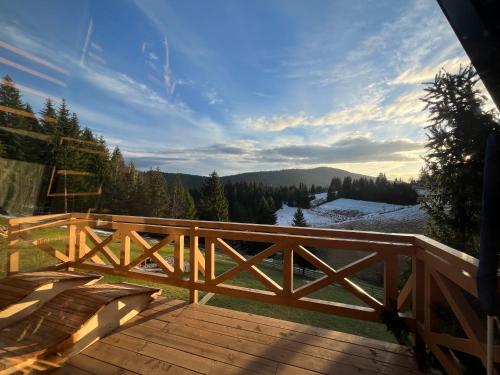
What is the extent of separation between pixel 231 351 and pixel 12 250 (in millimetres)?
3256

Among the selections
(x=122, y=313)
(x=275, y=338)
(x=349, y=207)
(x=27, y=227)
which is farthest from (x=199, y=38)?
(x=349, y=207)

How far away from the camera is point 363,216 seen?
79.5ft

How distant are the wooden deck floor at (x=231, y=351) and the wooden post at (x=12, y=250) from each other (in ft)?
6.91

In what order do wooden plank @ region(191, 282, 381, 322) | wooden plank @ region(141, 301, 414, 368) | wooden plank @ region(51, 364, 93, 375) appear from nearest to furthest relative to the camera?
1. wooden plank @ region(51, 364, 93, 375)
2. wooden plank @ region(141, 301, 414, 368)
3. wooden plank @ region(191, 282, 381, 322)

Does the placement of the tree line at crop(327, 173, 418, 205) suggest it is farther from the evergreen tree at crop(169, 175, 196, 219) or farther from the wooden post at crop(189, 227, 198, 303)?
the evergreen tree at crop(169, 175, 196, 219)

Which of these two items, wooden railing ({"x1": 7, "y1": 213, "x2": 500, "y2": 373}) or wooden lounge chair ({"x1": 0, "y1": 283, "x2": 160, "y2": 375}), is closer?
wooden railing ({"x1": 7, "y1": 213, "x2": 500, "y2": 373})

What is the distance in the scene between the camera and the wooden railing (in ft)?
4.91

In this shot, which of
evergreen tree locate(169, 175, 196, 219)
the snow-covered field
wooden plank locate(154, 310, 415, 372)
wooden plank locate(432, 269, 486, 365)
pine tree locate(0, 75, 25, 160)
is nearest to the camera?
wooden plank locate(432, 269, 486, 365)

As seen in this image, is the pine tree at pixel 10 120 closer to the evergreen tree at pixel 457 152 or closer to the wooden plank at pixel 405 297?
the wooden plank at pixel 405 297

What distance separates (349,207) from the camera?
30000 millimetres

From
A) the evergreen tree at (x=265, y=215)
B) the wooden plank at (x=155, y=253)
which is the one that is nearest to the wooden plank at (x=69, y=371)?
the wooden plank at (x=155, y=253)

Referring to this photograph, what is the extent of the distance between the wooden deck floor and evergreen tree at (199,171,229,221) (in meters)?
21.1

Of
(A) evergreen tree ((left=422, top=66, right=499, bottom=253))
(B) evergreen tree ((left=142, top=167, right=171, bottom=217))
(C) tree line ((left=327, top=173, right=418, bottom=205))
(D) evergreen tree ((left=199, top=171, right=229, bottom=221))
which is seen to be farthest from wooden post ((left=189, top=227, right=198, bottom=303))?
(D) evergreen tree ((left=199, top=171, right=229, bottom=221))

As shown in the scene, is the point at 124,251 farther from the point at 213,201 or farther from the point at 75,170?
the point at 213,201
